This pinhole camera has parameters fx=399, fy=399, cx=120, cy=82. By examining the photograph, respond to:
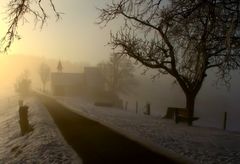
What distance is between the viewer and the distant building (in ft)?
300

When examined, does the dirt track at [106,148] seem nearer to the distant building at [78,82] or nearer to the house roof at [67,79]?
the distant building at [78,82]

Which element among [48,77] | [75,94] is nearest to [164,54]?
[75,94]

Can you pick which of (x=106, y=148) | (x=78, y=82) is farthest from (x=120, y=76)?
(x=106, y=148)

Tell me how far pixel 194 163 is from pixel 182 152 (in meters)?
1.99

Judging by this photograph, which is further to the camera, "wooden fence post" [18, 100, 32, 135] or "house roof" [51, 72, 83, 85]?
"house roof" [51, 72, 83, 85]

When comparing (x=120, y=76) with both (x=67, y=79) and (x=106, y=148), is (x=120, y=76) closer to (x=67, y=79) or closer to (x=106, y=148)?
(x=67, y=79)

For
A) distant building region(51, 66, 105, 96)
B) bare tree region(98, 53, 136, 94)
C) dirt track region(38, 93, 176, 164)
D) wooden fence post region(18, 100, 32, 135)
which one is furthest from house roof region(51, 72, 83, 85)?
dirt track region(38, 93, 176, 164)

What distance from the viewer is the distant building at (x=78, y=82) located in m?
91.5

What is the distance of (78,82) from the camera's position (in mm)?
97000

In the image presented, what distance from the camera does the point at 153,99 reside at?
12838cm

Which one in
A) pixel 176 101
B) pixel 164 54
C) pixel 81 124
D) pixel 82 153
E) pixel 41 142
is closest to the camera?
pixel 82 153

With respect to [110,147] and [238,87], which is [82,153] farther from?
[238,87]

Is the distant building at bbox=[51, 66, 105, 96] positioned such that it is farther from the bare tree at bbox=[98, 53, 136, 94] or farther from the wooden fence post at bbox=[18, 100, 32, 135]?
the wooden fence post at bbox=[18, 100, 32, 135]

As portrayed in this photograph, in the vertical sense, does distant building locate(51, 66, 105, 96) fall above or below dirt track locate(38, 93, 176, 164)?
above
